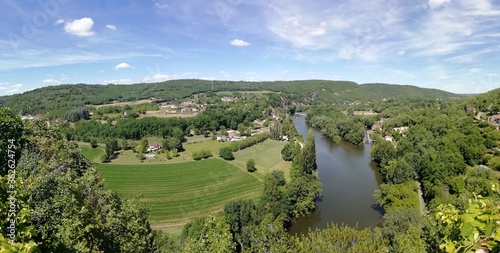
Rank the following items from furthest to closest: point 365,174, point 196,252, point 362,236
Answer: point 365,174 → point 362,236 → point 196,252

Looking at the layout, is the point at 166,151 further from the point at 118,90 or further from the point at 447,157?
the point at 118,90

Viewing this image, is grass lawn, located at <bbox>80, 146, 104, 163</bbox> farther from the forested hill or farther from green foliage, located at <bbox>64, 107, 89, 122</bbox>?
the forested hill

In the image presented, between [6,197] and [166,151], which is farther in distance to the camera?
[166,151]

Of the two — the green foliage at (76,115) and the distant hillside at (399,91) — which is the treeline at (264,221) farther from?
the distant hillside at (399,91)

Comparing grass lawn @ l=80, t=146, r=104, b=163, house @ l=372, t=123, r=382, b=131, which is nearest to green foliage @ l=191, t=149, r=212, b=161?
grass lawn @ l=80, t=146, r=104, b=163

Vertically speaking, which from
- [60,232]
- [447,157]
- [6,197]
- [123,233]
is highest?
[6,197]

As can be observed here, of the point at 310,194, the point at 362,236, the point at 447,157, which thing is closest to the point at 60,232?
the point at 362,236

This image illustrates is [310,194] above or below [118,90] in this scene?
below
